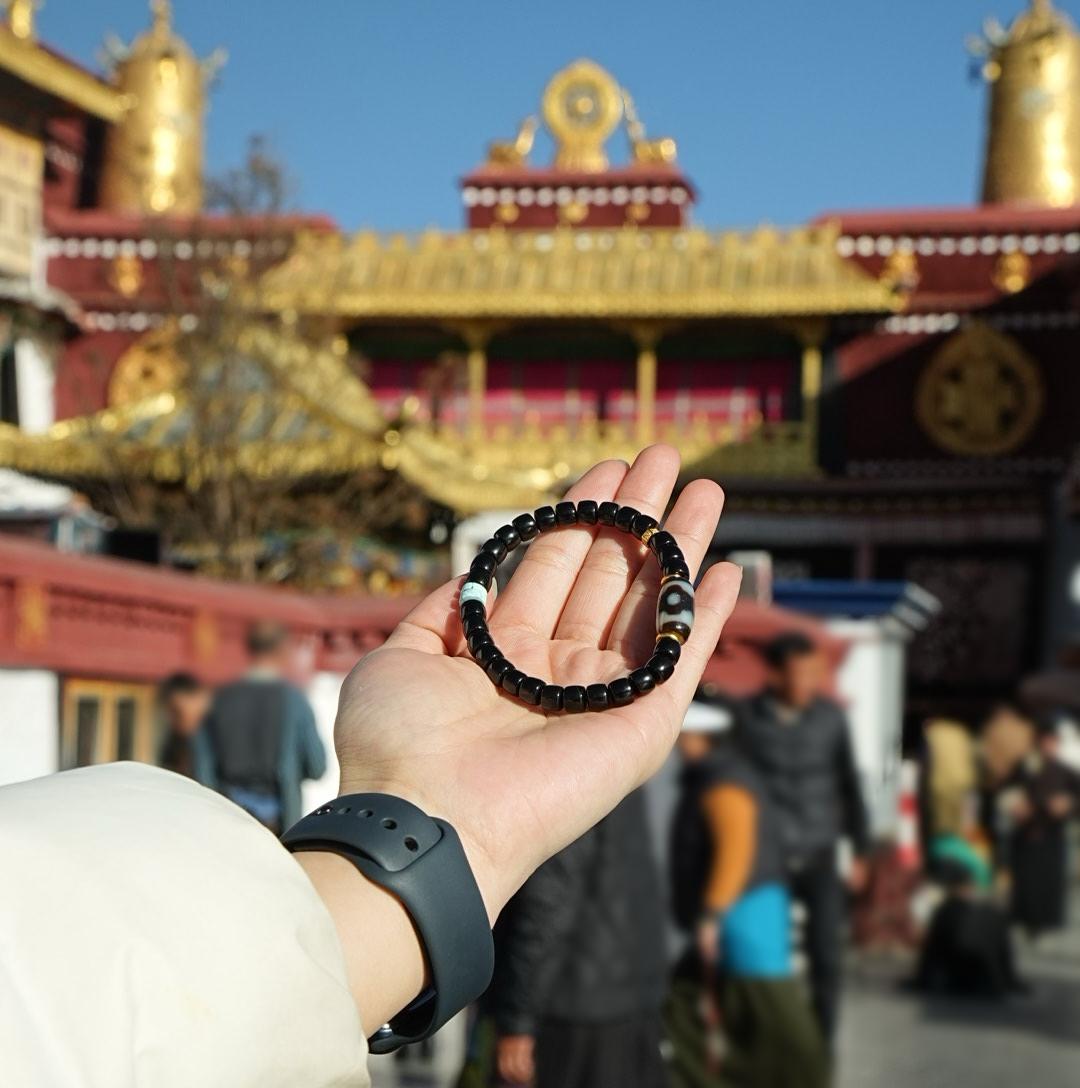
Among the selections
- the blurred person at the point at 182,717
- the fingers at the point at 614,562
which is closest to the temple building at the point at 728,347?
the blurred person at the point at 182,717

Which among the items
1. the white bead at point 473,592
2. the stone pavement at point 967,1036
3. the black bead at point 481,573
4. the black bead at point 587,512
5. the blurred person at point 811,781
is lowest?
the stone pavement at point 967,1036

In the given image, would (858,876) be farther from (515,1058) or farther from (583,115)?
(583,115)

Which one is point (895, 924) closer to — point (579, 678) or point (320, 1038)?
point (579, 678)

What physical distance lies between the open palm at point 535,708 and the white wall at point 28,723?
243 centimetres

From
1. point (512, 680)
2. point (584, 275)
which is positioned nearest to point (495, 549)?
point (512, 680)

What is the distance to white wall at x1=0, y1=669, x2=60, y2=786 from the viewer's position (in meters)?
4.15

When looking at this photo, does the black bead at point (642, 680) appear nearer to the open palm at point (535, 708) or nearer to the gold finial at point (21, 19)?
the open palm at point (535, 708)

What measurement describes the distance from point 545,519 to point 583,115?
18864 mm

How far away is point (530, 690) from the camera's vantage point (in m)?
1.73

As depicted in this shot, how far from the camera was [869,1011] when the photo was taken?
496 cm

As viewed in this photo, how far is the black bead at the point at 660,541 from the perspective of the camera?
190 cm

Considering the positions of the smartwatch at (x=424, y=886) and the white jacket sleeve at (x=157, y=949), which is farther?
the smartwatch at (x=424, y=886)

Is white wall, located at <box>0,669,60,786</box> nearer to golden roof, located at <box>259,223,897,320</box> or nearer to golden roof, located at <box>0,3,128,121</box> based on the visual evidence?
golden roof, located at <box>259,223,897,320</box>

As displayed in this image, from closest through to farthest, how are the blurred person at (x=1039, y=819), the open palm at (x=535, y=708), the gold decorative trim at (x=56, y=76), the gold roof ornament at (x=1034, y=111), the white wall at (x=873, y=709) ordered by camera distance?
the open palm at (x=535, y=708), the blurred person at (x=1039, y=819), the white wall at (x=873, y=709), the gold decorative trim at (x=56, y=76), the gold roof ornament at (x=1034, y=111)
